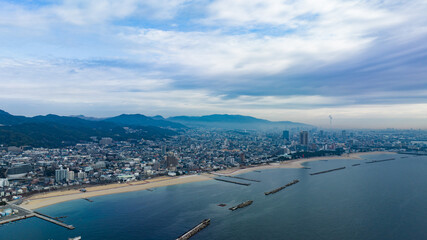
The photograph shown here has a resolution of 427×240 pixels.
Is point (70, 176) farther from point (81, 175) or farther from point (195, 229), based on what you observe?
point (195, 229)

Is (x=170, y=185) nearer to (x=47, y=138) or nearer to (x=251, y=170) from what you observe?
(x=251, y=170)

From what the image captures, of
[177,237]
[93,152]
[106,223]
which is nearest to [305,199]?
[177,237]

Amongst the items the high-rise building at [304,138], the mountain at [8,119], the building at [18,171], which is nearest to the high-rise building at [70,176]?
the building at [18,171]

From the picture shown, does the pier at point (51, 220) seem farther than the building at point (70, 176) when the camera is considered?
No

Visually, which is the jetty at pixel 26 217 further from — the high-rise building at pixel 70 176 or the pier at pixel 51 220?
the high-rise building at pixel 70 176

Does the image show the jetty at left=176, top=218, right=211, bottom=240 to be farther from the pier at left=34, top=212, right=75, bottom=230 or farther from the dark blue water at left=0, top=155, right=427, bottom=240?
the pier at left=34, top=212, right=75, bottom=230

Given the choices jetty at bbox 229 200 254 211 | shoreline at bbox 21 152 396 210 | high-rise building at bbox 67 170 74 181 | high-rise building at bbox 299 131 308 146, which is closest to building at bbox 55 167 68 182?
high-rise building at bbox 67 170 74 181
